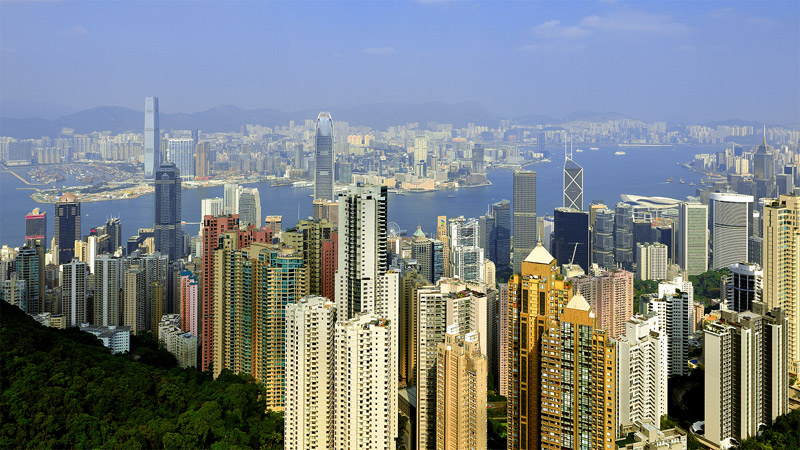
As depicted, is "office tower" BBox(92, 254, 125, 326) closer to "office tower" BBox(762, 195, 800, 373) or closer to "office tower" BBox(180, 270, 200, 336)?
"office tower" BBox(180, 270, 200, 336)

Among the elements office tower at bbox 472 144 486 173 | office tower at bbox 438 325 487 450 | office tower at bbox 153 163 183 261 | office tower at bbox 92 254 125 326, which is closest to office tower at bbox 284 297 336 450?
office tower at bbox 438 325 487 450

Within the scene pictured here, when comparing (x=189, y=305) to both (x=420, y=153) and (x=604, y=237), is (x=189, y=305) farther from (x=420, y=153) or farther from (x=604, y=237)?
(x=604, y=237)

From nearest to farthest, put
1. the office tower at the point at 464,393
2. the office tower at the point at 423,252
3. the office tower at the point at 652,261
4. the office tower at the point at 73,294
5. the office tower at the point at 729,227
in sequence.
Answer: the office tower at the point at 464,393, the office tower at the point at 73,294, the office tower at the point at 423,252, the office tower at the point at 652,261, the office tower at the point at 729,227

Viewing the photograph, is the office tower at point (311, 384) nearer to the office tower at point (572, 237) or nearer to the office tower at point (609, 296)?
the office tower at point (609, 296)

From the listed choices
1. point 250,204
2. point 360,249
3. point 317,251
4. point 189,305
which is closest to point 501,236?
point 250,204

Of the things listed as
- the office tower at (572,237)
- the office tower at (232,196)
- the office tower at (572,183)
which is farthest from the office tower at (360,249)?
the office tower at (572,183)
